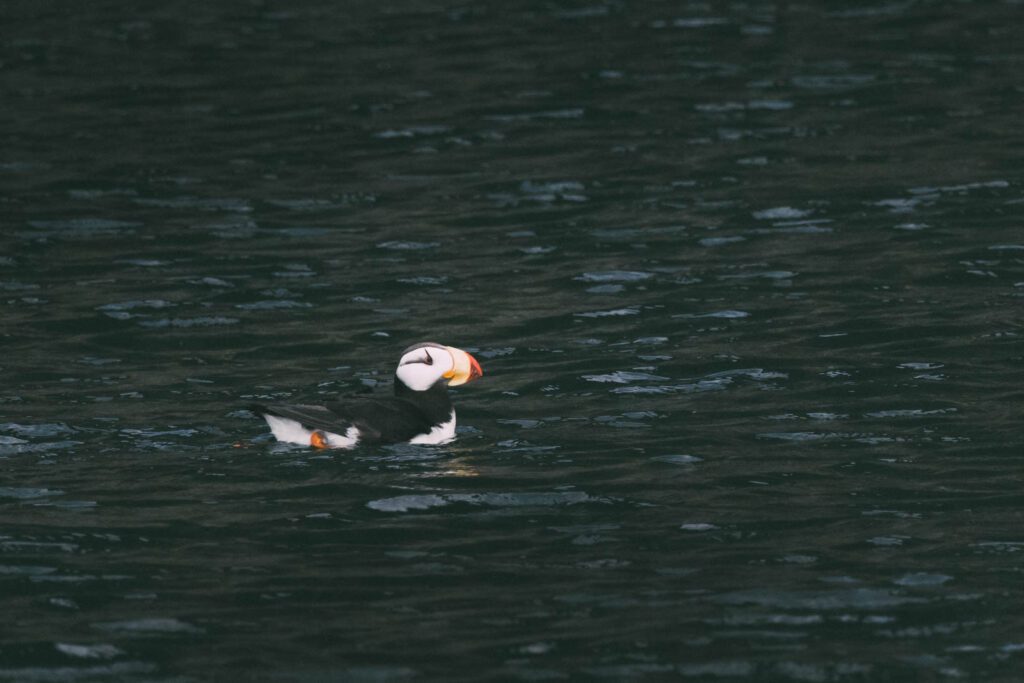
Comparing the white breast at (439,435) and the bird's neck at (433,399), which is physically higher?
the bird's neck at (433,399)

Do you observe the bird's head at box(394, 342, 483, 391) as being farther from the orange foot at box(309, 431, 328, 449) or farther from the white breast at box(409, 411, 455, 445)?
the orange foot at box(309, 431, 328, 449)

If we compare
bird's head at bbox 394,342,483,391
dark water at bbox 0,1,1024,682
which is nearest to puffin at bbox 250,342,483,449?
bird's head at bbox 394,342,483,391

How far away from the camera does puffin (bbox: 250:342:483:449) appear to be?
10695 mm

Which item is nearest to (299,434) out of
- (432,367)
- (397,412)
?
(397,412)

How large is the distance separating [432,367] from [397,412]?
19.8 inches

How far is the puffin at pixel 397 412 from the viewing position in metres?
10.7

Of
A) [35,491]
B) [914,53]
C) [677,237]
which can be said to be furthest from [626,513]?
[914,53]

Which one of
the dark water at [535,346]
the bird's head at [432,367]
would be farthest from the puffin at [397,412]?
the dark water at [535,346]

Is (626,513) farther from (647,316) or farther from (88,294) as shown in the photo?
(88,294)

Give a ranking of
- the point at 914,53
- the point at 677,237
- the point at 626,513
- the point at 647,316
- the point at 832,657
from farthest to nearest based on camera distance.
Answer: the point at 914,53 → the point at 677,237 → the point at 647,316 → the point at 626,513 → the point at 832,657

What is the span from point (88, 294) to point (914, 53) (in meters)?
12.2

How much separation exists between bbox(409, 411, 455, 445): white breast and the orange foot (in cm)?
54

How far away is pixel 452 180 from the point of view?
19078 millimetres

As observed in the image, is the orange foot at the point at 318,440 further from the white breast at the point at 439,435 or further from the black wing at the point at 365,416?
the white breast at the point at 439,435
